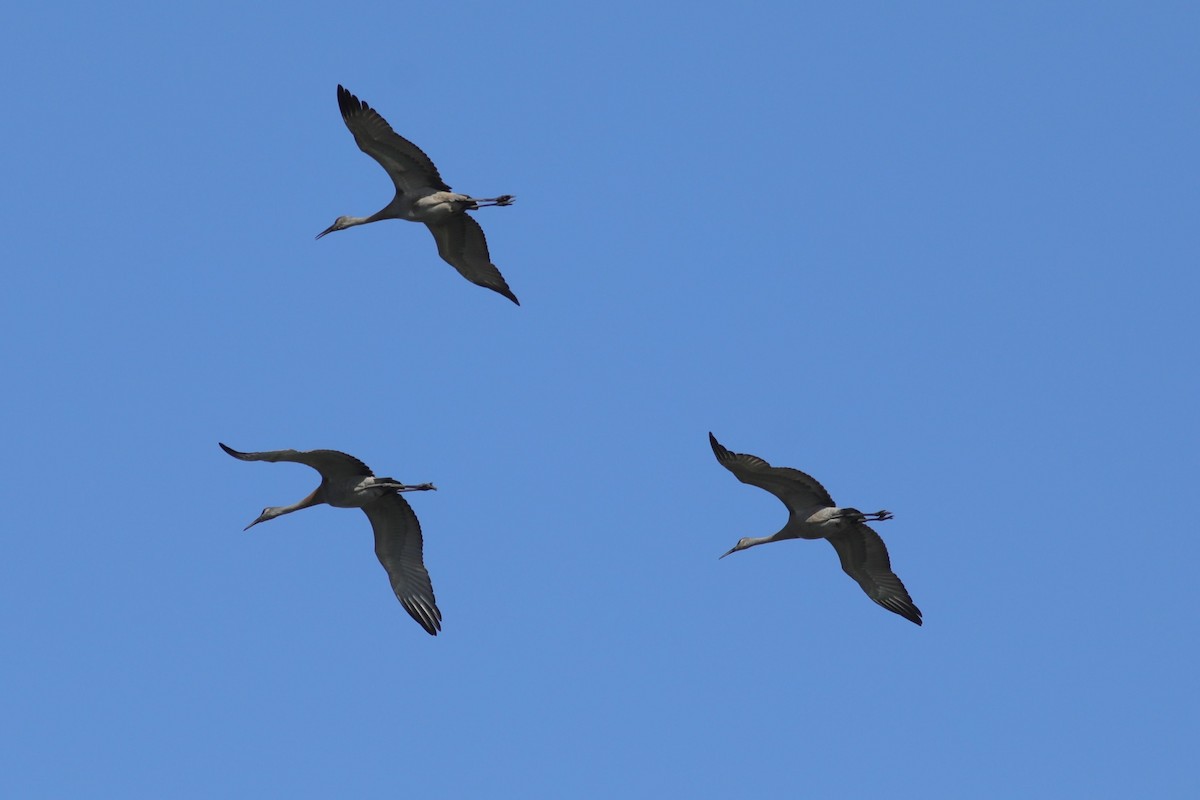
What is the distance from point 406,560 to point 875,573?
8.52m

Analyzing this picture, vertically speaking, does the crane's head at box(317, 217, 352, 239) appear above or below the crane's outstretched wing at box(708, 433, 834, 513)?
above

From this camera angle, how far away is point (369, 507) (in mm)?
34250

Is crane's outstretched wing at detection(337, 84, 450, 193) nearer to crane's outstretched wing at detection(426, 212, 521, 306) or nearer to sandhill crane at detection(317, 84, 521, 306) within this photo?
sandhill crane at detection(317, 84, 521, 306)

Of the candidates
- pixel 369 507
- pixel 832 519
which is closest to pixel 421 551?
pixel 369 507

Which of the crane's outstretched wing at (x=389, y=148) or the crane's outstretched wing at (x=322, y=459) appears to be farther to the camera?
the crane's outstretched wing at (x=389, y=148)

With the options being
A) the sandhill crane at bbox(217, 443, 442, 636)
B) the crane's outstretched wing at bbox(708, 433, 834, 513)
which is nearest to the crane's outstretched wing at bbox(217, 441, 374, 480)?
the sandhill crane at bbox(217, 443, 442, 636)

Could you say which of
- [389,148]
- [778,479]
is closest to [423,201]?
[389,148]

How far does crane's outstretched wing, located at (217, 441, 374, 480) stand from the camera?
30891 millimetres

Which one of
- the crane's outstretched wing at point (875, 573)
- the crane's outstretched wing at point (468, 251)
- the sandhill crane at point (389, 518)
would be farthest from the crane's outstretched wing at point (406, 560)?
the crane's outstretched wing at point (875, 573)

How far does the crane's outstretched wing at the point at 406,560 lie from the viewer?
3438cm

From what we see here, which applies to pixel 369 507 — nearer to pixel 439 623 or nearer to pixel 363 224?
pixel 439 623

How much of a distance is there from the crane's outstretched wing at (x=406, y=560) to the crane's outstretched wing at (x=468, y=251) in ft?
21.2

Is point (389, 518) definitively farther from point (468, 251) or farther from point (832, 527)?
point (832, 527)

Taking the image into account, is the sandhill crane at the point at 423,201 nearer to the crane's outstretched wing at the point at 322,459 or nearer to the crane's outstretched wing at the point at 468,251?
the crane's outstretched wing at the point at 468,251
